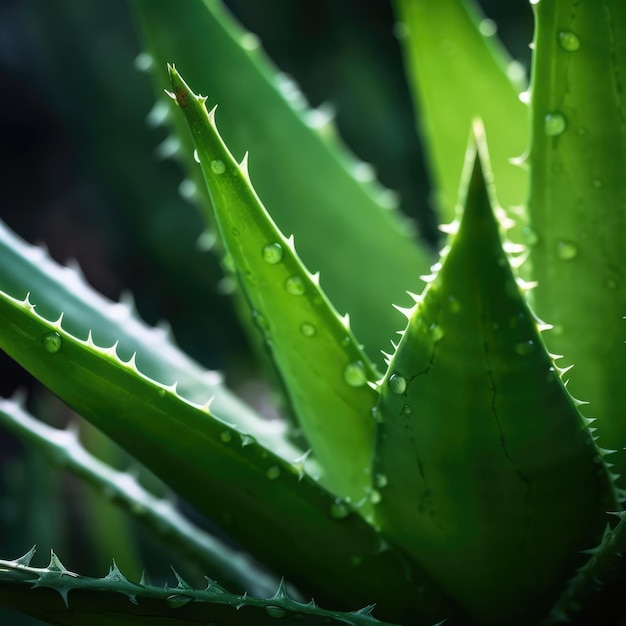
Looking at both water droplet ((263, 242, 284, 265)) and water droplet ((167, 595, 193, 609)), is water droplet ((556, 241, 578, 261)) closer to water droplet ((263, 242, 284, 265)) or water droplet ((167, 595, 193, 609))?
water droplet ((263, 242, 284, 265))

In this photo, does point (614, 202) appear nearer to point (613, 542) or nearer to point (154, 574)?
point (613, 542)

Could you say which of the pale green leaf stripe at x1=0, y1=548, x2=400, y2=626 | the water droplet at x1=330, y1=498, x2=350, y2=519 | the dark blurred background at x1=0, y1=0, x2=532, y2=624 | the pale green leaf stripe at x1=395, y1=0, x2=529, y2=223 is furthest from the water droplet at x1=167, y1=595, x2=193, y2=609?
the dark blurred background at x1=0, y1=0, x2=532, y2=624

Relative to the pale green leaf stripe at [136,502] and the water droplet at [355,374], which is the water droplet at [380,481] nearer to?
the water droplet at [355,374]

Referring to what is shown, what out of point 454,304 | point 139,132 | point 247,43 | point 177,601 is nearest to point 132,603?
point 177,601

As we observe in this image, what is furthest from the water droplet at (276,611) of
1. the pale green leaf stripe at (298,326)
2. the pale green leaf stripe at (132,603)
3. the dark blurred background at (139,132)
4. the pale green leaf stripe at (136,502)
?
the dark blurred background at (139,132)

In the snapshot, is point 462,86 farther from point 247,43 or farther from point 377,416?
point 377,416

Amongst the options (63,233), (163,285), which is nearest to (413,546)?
(163,285)
